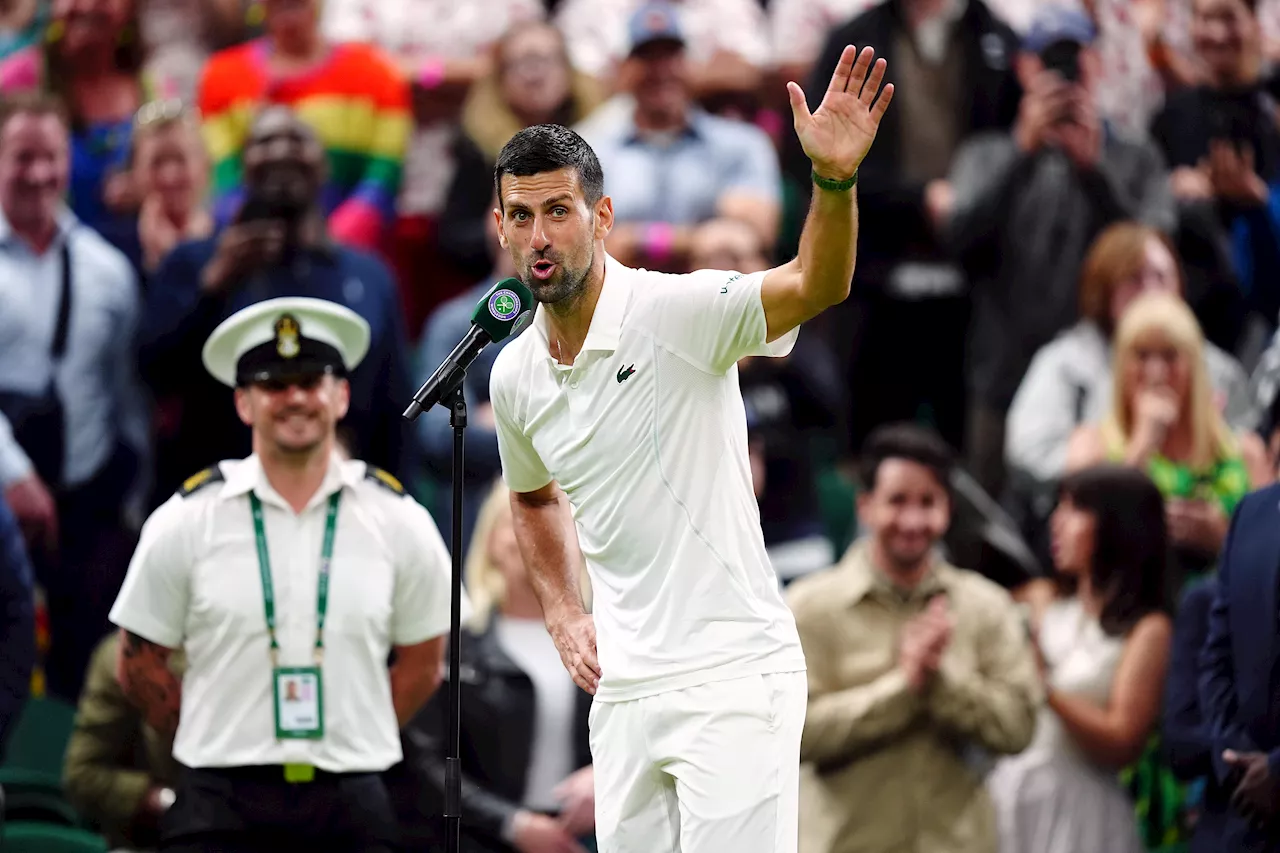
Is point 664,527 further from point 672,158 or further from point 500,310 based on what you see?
point 672,158

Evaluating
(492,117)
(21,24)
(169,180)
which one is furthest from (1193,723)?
(21,24)

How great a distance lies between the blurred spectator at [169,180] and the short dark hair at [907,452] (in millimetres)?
3024

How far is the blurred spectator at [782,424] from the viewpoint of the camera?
8.41m

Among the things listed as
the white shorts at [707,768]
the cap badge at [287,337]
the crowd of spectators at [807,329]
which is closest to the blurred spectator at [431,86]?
the crowd of spectators at [807,329]

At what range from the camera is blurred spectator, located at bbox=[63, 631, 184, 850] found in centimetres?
723

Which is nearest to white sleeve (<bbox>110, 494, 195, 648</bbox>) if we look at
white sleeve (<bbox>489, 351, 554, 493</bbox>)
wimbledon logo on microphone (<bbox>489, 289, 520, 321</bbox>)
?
white sleeve (<bbox>489, 351, 554, 493</bbox>)

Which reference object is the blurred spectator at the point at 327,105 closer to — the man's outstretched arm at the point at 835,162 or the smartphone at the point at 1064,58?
the smartphone at the point at 1064,58

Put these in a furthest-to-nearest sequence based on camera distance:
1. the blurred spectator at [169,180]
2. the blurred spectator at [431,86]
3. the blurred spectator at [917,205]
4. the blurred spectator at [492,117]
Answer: the blurred spectator at [431,86]
the blurred spectator at [917,205]
the blurred spectator at [492,117]
the blurred spectator at [169,180]

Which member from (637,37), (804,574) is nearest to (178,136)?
(637,37)

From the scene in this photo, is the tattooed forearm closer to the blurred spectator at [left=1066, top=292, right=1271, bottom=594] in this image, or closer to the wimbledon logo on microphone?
the wimbledon logo on microphone

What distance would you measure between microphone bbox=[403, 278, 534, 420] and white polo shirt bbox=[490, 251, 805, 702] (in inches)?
6.9

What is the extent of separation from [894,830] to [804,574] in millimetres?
1449

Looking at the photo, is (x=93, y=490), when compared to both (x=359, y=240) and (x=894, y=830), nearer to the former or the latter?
(x=359, y=240)

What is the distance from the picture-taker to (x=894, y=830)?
23.7ft
